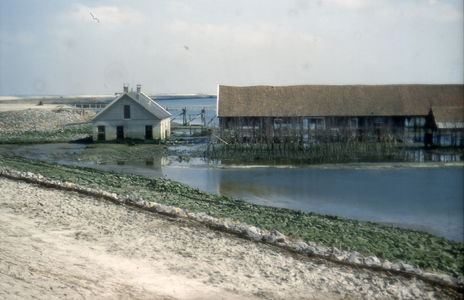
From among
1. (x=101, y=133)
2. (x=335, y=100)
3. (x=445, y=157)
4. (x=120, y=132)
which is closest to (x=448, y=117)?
(x=445, y=157)

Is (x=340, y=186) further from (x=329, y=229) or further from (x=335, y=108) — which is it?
(x=335, y=108)

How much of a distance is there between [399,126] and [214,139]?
14.8 m

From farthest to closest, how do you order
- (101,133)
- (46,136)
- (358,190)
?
(101,133) < (46,136) < (358,190)

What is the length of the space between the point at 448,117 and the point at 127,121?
78.9 ft

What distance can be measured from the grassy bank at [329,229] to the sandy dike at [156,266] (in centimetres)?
102

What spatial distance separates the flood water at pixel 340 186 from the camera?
12688 millimetres

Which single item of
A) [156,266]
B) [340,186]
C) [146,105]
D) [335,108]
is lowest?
[156,266]

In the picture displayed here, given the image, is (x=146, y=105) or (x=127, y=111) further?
(x=146, y=105)

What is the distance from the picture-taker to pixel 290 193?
15.8m

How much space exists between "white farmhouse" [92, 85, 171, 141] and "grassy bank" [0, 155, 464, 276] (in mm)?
16896

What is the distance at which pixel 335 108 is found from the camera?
30562 millimetres

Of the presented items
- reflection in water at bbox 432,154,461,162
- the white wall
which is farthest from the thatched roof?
the white wall

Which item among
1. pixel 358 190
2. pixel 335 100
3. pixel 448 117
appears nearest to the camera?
pixel 358 190

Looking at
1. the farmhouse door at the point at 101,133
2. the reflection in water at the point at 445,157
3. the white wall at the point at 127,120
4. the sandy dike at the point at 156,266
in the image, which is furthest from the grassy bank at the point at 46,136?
the reflection in water at the point at 445,157
